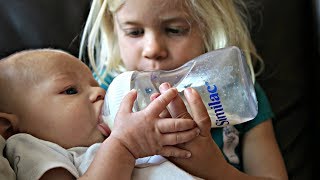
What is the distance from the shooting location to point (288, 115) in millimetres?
1385

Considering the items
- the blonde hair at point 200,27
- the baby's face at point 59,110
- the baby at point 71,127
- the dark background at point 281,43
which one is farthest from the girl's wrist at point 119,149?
the dark background at point 281,43

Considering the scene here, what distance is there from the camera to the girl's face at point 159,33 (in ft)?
3.46

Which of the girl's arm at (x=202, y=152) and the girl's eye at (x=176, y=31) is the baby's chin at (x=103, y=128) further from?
the girl's eye at (x=176, y=31)

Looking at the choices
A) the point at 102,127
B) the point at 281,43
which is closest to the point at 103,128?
the point at 102,127

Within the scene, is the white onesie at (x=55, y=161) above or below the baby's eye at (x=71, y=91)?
below

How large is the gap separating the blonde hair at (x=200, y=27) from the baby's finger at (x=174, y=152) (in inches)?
14.3

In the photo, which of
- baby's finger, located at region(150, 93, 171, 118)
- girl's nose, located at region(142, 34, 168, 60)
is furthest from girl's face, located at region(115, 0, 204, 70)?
baby's finger, located at region(150, 93, 171, 118)

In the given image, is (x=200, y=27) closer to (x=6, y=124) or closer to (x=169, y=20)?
(x=169, y=20)

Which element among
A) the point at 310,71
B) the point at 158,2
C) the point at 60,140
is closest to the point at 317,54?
the point at 310,71

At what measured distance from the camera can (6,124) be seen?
900 mm

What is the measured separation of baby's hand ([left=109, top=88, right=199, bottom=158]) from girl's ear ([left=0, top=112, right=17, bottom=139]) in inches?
7.8

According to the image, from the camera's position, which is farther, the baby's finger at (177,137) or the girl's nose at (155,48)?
the girl's nose at (155,48)

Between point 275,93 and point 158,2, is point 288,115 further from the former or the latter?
point 158,2

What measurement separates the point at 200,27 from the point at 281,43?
0.38m
